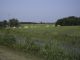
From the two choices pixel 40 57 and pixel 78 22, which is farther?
pixel 78 22

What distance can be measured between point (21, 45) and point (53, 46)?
331 centimetres

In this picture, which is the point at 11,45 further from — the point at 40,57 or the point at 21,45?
the point at 40,57

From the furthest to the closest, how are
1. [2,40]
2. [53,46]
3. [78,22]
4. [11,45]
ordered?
[78,22] < [2,40] < [11,45] < [53,46]

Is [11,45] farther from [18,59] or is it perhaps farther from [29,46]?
[18,59]

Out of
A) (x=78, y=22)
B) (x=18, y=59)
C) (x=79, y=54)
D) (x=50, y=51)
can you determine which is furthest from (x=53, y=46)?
(x=78, y=22)

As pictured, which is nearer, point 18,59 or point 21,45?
point 18,59

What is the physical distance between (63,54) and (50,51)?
0.95 meters

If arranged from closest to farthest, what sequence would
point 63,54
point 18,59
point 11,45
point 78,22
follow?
point 18,59 < point 63,54 < point 11,45 < point 78,22

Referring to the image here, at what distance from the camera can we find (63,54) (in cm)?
1201

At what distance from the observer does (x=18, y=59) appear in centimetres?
1116

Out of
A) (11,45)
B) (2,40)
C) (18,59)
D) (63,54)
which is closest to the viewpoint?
(18,59)

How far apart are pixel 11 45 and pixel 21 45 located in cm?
154

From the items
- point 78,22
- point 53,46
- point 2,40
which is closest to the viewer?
point 53,46

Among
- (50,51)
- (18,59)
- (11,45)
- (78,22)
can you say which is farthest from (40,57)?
(78,22)
